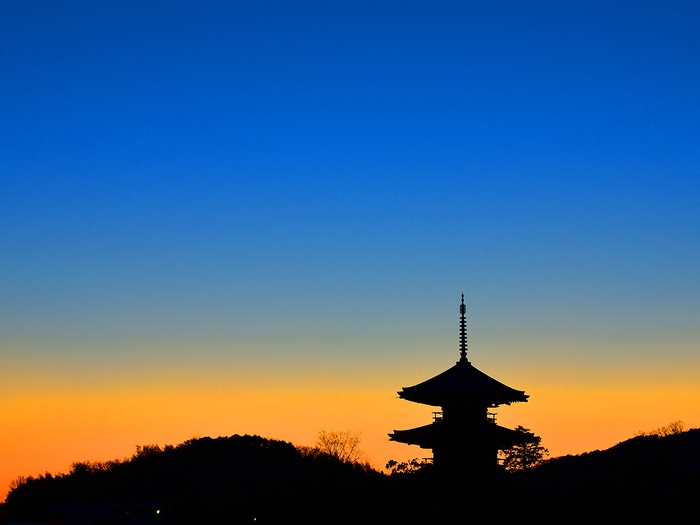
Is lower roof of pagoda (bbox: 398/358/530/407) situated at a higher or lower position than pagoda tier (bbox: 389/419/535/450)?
higher

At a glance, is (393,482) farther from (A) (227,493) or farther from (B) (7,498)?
(B) (7,498)

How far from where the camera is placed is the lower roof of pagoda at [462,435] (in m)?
51.7

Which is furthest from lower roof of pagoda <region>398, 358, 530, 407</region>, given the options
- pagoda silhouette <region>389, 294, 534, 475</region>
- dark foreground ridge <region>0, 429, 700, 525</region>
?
dark foreground ridge <region>0, 429, 700, 525</region>

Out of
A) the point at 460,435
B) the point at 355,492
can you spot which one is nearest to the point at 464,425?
the point at 460,435

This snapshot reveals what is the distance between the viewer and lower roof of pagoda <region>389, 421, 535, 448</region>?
51688 mm

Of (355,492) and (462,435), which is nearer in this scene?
(462,435)

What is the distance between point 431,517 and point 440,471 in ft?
10.7

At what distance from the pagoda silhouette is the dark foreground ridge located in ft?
4.67

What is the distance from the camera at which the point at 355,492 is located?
53625 mm

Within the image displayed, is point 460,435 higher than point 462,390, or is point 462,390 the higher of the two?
point 462,390

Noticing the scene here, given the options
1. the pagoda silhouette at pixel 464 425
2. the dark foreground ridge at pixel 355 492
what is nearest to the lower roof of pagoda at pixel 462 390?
the pagoda silhouette at pixel 464 425

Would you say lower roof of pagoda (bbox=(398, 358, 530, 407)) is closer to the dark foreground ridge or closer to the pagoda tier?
the pagoda tier

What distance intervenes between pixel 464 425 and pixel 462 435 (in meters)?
1.32

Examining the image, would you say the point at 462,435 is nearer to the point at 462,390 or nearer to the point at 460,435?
the point at 460,435
